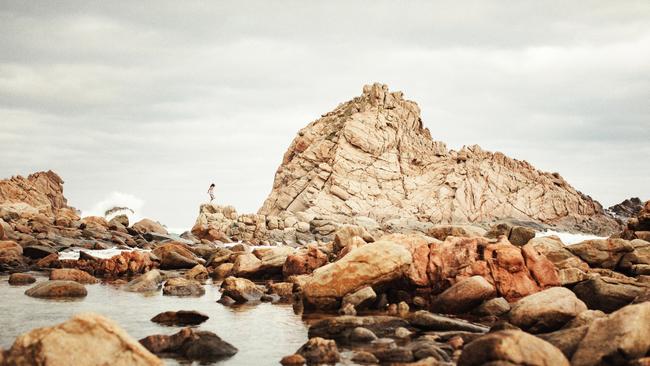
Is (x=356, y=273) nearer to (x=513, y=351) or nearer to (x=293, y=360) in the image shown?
(x=293, y=360)

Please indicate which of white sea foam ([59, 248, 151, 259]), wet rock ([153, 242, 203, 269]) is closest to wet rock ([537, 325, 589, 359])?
wet rock ([153, 242, 203, 269])

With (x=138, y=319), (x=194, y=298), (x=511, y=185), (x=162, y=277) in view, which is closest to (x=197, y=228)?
(x=162, y=277)

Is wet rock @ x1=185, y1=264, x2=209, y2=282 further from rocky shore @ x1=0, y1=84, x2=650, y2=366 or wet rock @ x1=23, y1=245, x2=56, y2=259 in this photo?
wet rock @ x1=23, y1=245, x2=56, y2=259

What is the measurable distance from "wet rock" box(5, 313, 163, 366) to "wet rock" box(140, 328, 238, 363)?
113 inches

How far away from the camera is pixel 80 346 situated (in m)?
9.49

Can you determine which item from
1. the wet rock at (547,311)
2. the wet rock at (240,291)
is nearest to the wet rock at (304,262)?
the wet rock at (240,291)

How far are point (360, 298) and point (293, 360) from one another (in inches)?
283

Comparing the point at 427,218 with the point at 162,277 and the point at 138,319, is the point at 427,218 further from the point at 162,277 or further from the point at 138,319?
the point at 138,319

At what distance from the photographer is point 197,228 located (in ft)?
195

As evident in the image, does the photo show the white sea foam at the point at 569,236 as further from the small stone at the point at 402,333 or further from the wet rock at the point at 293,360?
the wet rock at the point at 293,360

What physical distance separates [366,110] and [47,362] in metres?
96.8

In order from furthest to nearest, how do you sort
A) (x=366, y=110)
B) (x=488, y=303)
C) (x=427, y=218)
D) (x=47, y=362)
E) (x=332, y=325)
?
(x=366, y=110), (x=427, y=218), (x=488, y=303), (x=332, y=325), (x=47, y=362)

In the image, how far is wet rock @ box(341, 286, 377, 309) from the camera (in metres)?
19.0

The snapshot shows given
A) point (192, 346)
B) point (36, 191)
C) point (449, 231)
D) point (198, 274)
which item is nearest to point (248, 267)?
point (198, 274)
